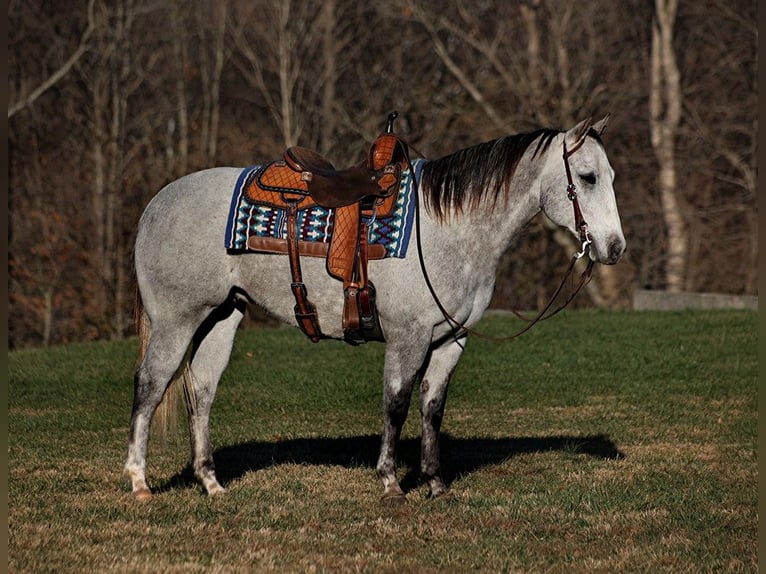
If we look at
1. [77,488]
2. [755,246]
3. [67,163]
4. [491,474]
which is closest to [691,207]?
[755,246]

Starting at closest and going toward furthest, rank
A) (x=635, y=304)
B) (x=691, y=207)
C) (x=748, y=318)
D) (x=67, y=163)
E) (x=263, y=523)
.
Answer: (x=263, y=523)
(x=748, y=318)
(x=635, y=304)
(x=691, y=207)
(x=67, y=163)

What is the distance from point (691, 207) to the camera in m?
22.6

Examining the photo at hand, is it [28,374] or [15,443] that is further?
[28,374]

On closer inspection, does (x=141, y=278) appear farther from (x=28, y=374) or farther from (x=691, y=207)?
(x=691, y=207)

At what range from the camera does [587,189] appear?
638 cm

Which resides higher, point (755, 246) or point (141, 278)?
point (141, 278)

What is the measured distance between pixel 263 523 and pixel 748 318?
10511 millimetres

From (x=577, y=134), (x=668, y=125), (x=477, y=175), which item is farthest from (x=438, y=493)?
(x=668, y=125)

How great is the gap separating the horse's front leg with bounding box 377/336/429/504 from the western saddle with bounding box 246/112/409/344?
22 centimetres

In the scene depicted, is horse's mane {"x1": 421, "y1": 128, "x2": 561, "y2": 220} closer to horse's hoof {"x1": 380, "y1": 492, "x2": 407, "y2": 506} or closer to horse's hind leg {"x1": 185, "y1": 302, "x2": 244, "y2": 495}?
horse's hind leg {"x1": 185, "y1": 302, "x2": 244, "y2": 495}

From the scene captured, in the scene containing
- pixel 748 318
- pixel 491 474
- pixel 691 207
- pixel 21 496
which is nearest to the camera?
pixel 21 496

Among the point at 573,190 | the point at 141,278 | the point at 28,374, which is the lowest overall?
the point at 28,374

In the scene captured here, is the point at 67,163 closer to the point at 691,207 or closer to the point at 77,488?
the point at 691,207

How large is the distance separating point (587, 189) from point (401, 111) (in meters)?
17.4
